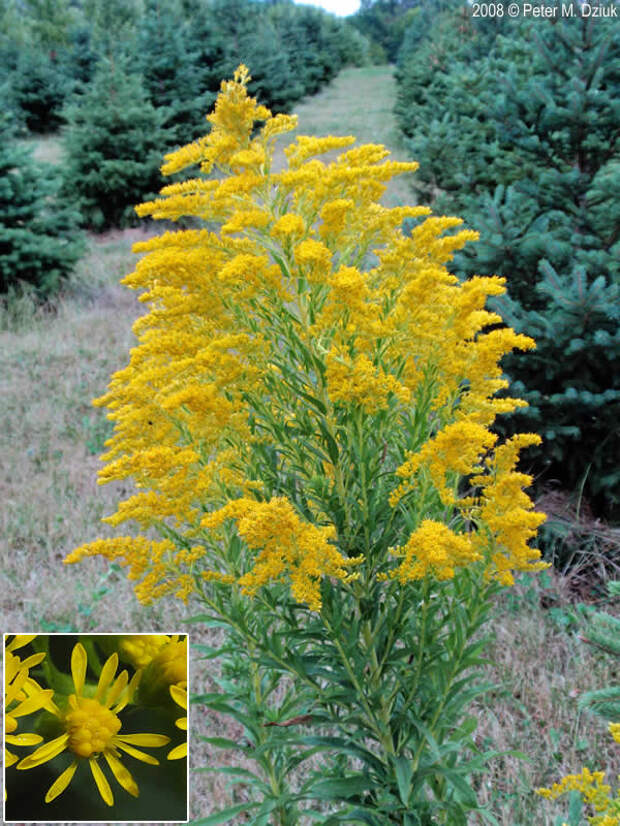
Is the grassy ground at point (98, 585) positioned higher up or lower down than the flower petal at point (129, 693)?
lower down

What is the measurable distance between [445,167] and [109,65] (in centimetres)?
753

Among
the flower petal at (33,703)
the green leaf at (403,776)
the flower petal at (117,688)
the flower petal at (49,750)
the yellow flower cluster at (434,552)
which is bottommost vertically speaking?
the green leaf at (403,776)

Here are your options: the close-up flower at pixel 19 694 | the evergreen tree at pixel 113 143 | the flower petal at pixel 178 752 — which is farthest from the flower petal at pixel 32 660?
the evergreen tree at pixel 113 143

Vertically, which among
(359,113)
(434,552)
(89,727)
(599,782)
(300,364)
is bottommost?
(599,782)

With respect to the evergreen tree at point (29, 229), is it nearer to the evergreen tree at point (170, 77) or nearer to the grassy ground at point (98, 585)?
the grassy ground at point (98, 585)

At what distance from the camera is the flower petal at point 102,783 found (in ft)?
5.06

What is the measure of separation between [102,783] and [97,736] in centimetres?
12

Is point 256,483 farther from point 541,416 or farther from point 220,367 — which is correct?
point 541,416

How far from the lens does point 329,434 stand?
1544mm

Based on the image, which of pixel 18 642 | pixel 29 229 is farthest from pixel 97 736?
pixel 29 229

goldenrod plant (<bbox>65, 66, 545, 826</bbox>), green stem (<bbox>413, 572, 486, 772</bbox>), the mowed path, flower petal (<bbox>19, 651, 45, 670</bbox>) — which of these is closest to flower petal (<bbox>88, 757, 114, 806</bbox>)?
flower petal (<bbox>19, 651, 45, 670</bbox>)

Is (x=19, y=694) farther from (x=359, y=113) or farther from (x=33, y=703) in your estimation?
(x=359, y=113)

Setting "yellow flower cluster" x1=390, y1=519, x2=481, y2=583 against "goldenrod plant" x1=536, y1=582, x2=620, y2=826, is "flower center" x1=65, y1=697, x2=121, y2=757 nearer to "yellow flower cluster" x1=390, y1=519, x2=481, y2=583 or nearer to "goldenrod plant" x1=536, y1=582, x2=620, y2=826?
"yellow flower cluster" x1=390, y1=519, x2=481, y2=583

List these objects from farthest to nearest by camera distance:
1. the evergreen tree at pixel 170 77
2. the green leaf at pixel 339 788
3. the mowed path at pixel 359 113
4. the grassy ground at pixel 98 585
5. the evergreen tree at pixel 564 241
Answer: the mowed path at pixel 359 113 < the evergreen tree at pixel 170 77 < the evergreen tree at pixel 564 241 < the grassy ground at pixel 98 585 < the green leaf at pixel 339 788
